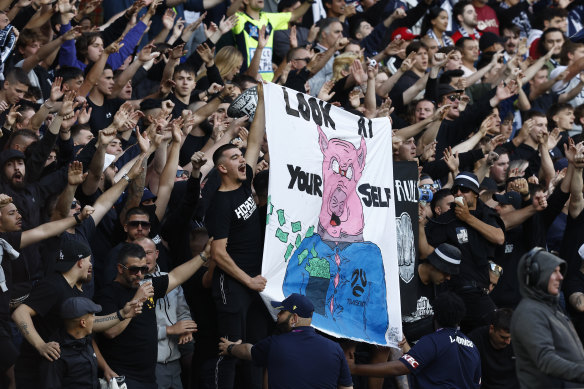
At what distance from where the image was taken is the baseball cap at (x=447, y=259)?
926 cm

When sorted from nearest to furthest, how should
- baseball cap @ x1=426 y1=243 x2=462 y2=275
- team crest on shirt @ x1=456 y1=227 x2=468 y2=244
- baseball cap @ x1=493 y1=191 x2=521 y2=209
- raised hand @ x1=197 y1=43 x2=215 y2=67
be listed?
1. baseball cap @ x1=426 y1=243 x2=462 y2=275
2. team crest on shirt @ x1=456 y1=227 x2=468 y2=244
3. baseball cap @ x1=493 y1=191 x2=521 y2=209
4. raised hand @ x1=197 y1=43 x2=215 y2=67

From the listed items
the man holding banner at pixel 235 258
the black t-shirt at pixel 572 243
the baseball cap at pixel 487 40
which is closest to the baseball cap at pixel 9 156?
the man holding banner at pixel 235 258

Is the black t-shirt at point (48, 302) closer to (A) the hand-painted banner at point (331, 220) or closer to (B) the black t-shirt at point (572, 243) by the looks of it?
(A) the hand-painted banner at point (331, 220)

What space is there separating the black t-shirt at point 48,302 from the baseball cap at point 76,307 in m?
0.13

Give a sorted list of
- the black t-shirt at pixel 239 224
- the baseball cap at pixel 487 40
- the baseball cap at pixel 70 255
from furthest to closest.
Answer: the baseball cap at pixel 487 40
the black t-shirt at pixel 239 224
the baseball cap at pixel 70 255

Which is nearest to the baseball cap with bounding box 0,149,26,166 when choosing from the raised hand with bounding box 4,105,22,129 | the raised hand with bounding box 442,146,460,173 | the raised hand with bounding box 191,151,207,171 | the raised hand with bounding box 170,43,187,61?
the raised hand with bounding box 4,105,22,129

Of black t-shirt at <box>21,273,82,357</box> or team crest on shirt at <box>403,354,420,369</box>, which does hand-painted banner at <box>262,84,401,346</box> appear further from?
black t-shirt at <box>21,273,82,357</box>

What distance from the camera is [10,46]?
33.6 feet

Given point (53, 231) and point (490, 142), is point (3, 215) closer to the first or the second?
point (53, 231)

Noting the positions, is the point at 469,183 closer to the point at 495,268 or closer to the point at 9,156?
the point at 495,268

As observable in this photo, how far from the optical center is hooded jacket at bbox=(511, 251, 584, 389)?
247 inches

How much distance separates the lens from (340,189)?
9.22 metres

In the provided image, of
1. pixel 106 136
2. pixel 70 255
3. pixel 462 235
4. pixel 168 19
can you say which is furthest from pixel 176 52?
pixel 70 255

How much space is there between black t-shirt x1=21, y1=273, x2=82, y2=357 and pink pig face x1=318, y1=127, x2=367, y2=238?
2310 mm
